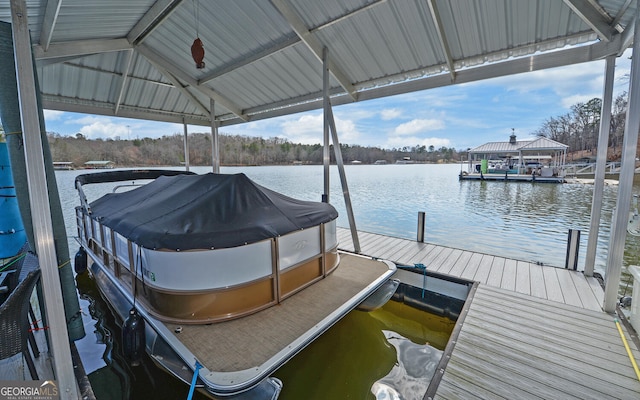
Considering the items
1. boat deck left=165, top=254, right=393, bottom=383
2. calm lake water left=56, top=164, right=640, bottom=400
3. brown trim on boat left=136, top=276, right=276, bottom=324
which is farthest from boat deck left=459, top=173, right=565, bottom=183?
brown trim on boat left=136, top=276, right=276, bottom=324

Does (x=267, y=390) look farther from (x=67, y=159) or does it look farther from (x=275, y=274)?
(x=67, y=159)

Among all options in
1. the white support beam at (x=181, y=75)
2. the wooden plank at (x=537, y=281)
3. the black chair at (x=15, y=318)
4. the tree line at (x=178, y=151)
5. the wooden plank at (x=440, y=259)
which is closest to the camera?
the black chair at (x=15, y=318)

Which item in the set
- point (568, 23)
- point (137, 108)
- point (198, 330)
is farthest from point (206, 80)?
point (568, 23)

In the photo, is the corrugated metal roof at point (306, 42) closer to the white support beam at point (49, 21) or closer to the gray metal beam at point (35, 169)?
the white support beam at point (49, 21)

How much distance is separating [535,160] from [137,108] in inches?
1325

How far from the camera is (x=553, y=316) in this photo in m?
2.93

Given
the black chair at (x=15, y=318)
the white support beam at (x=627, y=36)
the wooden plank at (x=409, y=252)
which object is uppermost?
the white support beam at (x=627, y=36)

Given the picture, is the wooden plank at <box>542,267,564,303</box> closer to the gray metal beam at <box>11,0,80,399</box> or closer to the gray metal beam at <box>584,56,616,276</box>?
the gray metal beam at <box>584,56,616,276</box>

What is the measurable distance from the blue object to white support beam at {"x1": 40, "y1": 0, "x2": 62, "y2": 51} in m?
1.51

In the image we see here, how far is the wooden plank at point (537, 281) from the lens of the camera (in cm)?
341

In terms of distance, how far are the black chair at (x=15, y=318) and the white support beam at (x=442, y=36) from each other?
13.9 feet

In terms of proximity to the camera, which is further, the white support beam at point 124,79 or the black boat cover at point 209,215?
the white support beam at point 124,79

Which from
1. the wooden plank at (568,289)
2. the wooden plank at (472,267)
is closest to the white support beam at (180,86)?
the wooden plank at (472,267)

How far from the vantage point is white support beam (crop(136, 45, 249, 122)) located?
16.5 ft
